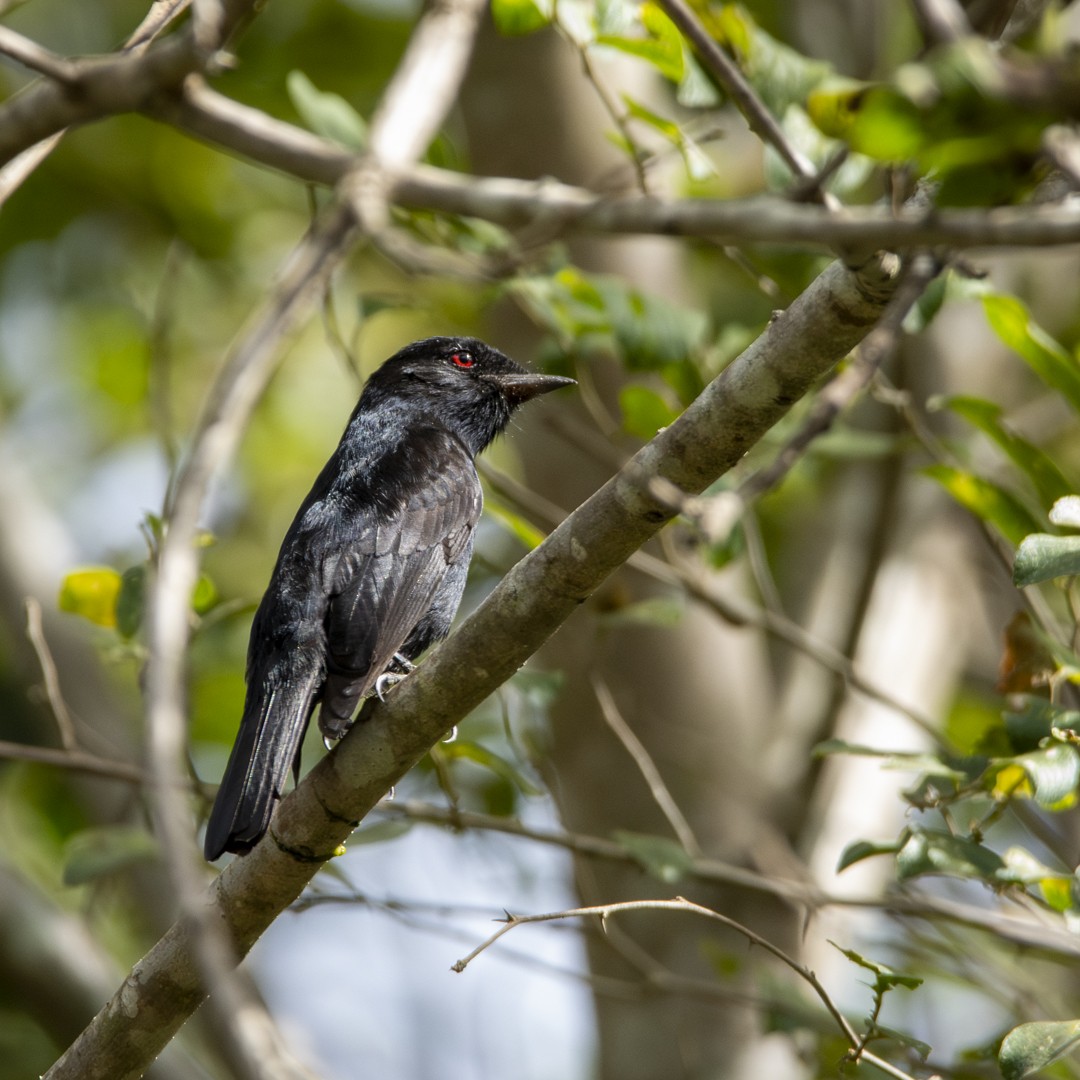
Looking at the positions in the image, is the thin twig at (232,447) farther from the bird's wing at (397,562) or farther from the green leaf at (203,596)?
the green leaf at (203,596)

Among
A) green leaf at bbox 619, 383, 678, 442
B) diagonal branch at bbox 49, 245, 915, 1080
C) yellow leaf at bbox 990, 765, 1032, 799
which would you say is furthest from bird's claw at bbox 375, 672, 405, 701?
yellow leaf at bbox 990, 765, 1032, 799

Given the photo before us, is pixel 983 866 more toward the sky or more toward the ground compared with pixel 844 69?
more toward the ground

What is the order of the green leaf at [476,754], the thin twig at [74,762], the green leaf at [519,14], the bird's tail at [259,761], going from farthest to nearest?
1. the thin twig at [74,762]
2. the green leaf at [476,754]
3. the green leaf at [519,14]
4. the bird's tail at [259,761]

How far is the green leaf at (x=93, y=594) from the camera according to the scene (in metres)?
3.69

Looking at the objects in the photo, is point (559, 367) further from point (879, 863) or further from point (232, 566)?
point (232, 566)

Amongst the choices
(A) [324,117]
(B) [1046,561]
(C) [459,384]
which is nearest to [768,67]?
(A) [324,117]

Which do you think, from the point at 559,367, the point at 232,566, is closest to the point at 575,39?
the point at 559,367

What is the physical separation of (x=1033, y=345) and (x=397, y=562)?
5.64 ft

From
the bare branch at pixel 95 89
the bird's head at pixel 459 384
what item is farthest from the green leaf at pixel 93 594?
the bare branch at pixel 95 89

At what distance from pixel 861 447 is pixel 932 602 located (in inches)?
57.4

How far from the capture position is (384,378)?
4.80m

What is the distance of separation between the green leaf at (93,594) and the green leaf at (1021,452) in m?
2.27

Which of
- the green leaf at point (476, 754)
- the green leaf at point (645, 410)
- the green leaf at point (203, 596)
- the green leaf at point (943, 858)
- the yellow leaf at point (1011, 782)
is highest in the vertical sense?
the green leaf at point (645, 410)

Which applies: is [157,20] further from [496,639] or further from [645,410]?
[645,410]
